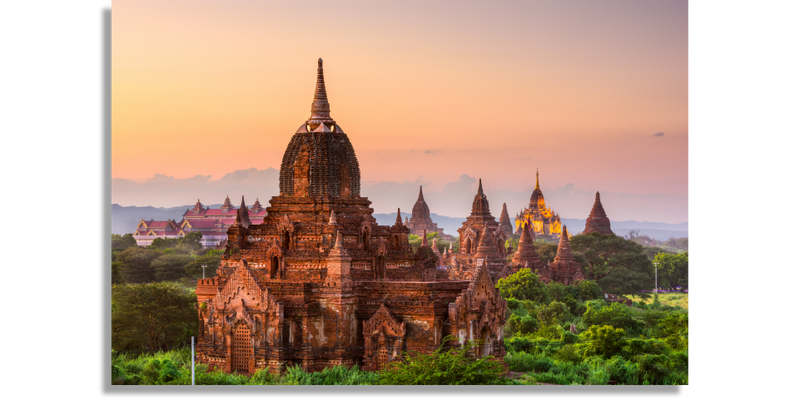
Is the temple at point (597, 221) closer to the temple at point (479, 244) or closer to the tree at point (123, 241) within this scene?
the temple at point (479, 244)

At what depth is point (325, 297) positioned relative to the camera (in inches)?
1383

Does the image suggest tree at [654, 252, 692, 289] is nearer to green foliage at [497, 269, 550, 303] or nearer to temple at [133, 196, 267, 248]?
green foliage at [497, 269, 550, 303]

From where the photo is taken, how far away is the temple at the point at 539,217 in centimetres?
17312

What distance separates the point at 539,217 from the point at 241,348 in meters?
143

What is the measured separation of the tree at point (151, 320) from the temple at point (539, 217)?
127450 millimetres

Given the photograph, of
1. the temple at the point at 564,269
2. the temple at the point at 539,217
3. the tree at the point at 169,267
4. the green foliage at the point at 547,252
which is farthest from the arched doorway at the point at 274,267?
the temple at the point at 539,217

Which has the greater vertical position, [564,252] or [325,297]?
[564,252]

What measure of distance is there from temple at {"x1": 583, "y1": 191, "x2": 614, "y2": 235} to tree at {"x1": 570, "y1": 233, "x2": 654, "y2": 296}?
11651 millimetres

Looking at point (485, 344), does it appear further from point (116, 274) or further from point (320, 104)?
point (116, 274)

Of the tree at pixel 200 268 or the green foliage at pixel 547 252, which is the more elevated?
the green foliage at pixel 547 252

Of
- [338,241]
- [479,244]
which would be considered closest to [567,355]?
[338,241]

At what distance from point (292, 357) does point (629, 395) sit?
1243 cm

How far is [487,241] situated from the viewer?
73000 mm
